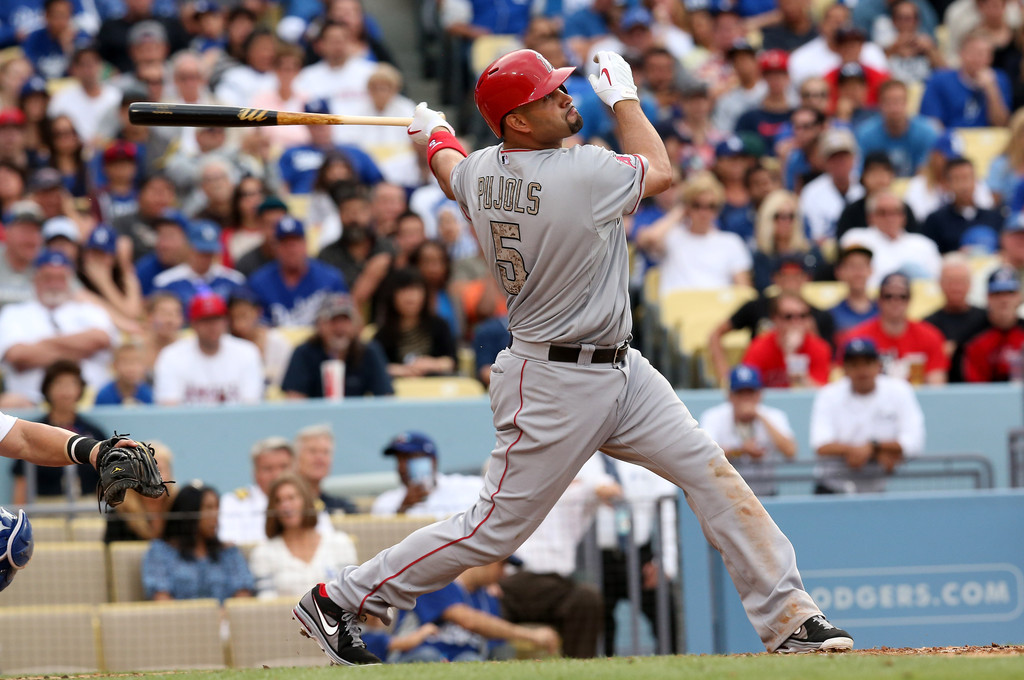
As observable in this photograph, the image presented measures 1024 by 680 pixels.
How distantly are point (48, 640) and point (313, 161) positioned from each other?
18.1 ft

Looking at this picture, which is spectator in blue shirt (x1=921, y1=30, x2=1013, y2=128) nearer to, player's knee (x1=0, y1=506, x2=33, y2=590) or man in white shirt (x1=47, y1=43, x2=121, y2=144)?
man in white shirt (x1=47, y1=43, x2=121, y2=144)

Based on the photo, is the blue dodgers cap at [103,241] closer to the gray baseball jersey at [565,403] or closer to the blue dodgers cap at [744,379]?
the blue dodgers cap at [744,379]

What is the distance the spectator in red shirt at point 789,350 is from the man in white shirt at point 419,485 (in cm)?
248

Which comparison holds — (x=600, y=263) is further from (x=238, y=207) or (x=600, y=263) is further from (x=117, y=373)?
(x=238, y=207)

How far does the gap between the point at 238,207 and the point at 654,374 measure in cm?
632

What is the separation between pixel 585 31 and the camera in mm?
13711

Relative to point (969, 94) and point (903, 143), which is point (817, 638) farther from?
point (969, 94)

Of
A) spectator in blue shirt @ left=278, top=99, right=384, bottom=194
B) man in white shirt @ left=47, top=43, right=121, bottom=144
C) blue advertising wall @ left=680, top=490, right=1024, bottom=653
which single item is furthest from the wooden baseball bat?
man in white shirt @ left=47, top=43, right=121, bottom=144

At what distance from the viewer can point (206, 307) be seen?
8.72 metres

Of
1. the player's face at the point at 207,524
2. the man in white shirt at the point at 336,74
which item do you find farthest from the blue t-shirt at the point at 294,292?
the man in white shirt at the point at 336,74

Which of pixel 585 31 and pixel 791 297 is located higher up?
pixel 585 31

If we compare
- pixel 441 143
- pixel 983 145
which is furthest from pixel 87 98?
pixel 983 145

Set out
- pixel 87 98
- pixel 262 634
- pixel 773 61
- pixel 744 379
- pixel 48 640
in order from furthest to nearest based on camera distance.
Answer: pixel 773 61 < pixel 87 98 < pixel 744 379 < pixel 262 634 < pixel 48 640

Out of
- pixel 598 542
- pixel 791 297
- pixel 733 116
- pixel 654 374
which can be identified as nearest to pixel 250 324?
pixel 598 542
